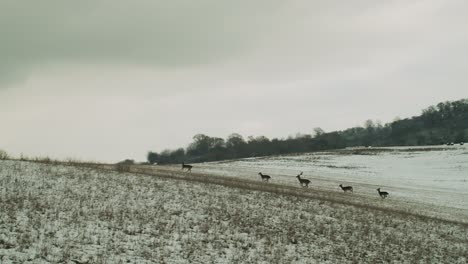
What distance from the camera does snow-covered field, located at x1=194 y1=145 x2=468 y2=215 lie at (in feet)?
167

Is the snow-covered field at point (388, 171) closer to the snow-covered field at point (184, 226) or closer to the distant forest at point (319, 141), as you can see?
the snow-covered field at point (184, 226)

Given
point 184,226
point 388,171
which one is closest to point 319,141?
point 388,171

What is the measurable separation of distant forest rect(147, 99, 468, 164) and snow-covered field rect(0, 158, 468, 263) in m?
122

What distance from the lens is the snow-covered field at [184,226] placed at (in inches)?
608

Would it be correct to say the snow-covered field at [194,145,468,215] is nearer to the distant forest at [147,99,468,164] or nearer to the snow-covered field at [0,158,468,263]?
the snow-covered field at [0,158,468,263]

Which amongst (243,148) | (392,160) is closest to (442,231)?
(392,160)

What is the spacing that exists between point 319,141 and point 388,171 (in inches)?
3122

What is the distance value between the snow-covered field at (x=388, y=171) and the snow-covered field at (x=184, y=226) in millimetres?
17517

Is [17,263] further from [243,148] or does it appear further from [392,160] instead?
[243,148]

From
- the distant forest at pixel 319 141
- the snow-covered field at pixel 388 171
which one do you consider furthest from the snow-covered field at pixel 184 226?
the distant forest at pixel 319 141

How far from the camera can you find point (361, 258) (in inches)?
773

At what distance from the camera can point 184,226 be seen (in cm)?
1975

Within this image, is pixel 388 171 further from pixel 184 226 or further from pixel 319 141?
pixel 319 141

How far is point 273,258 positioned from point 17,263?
8.30m
